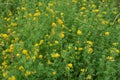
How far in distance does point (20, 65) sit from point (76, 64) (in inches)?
23.2

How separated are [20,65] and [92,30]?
915 mm

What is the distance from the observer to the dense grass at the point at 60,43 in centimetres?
288

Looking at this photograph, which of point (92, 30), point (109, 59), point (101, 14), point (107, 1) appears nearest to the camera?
point (109, 59)

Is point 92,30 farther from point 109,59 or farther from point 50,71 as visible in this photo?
point 50,71

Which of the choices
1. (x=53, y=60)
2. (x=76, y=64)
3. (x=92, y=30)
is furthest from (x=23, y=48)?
(x=92, y=30)

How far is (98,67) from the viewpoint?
2.99 meters

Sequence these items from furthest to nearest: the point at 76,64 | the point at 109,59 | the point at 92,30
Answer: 1. the point at 92,30
2. the point at 76,64
3. the point at 109,59

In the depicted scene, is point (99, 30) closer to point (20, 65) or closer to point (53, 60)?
point (53, 60)

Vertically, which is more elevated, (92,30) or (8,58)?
(92,30)

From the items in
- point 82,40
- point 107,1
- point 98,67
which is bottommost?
point 98,67

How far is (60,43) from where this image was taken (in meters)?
3.14

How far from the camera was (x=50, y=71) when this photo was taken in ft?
9.46

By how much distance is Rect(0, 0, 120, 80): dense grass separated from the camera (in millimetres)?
2875

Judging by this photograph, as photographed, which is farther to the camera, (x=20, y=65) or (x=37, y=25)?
(x=37, y=25)
